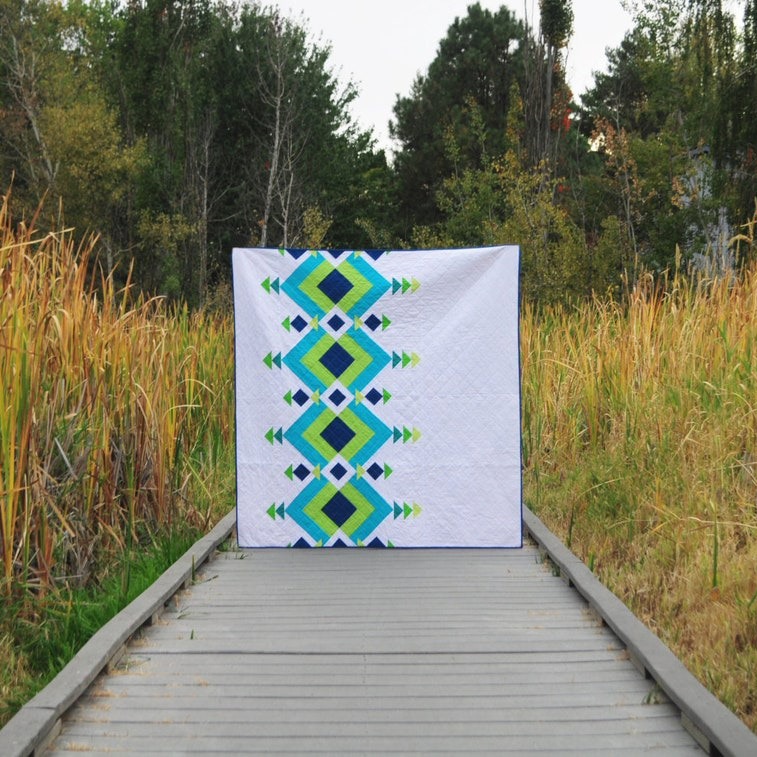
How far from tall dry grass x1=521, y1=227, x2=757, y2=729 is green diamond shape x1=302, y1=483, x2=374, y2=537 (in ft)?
3.69

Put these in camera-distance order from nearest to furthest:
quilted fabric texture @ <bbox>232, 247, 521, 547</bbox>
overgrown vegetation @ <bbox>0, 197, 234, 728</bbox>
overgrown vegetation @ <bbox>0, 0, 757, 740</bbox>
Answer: overgrown vegetation @ <bbox>0, 197, 234, 728</bbox>, overgrown vegetation @ <bbox>0, 0, 757, 740</bbox>, quilted fabric texture @ <bbox>232, 247, 521, 547</bbox>

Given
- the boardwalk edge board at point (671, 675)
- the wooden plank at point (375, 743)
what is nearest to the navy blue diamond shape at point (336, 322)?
the boardwalk edge board at point (671, 675)

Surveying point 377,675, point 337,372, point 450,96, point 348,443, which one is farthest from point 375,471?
point 450,96

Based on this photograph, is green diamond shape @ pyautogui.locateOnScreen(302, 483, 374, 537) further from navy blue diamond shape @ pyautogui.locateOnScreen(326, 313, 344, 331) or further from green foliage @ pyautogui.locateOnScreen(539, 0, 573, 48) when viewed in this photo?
green foliage @ pyautogui.locateOnScreen(539, 0, 573, 48)

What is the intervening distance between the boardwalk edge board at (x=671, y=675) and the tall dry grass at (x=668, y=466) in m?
0.13

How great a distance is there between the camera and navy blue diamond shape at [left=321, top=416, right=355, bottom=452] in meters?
5.31

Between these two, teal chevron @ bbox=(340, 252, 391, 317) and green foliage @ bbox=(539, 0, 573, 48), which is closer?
teal chevron @ bbox=(340, 252, 391, 317)

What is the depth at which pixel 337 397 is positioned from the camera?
5312 mm

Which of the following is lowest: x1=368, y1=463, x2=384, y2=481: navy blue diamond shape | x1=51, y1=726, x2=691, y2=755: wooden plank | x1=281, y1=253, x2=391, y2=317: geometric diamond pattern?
x1=51, y1=726, x2=691, y2=755: wooden plank

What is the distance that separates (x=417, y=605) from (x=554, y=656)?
870 millimetres

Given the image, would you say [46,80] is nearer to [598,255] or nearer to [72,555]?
[598,255]

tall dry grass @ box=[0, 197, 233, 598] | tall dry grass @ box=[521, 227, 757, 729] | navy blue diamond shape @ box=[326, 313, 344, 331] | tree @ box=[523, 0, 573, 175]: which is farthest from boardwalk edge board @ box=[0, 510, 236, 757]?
tree @ box=[523, 0, 573, 175]

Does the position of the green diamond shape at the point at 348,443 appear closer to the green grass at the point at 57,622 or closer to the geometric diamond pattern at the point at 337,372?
the geometric diamond pattern at the point at 337,372

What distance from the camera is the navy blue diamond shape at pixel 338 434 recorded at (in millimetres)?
5309
